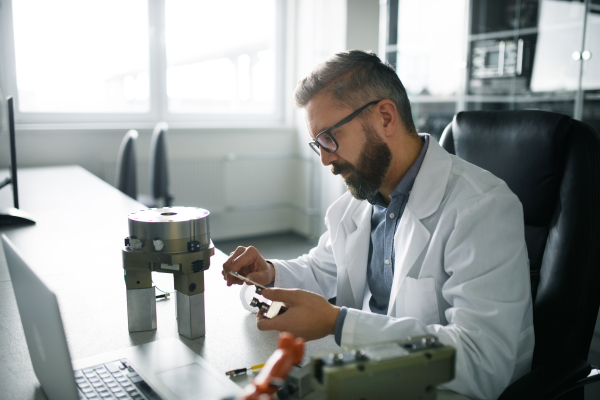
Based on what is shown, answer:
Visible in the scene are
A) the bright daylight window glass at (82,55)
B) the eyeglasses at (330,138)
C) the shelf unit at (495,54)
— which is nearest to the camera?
the eyeglasses at (330,138)

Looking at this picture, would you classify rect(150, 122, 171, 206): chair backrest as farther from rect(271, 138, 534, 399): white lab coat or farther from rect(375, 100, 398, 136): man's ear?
rect(375, 100, 398, 136): man's ear

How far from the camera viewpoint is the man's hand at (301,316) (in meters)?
0.89

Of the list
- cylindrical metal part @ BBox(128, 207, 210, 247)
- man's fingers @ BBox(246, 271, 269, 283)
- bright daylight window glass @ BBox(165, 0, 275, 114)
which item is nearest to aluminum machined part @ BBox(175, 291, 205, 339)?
cylindrical metal part @ BBox(128, 207, 210, 247)

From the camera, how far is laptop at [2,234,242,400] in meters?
0.66

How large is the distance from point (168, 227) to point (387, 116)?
24.2 inches

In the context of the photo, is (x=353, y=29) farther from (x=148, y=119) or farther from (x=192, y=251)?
(x=192, y=251)

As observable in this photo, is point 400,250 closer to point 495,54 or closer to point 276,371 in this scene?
point 276,371

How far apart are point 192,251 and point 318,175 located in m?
3.40

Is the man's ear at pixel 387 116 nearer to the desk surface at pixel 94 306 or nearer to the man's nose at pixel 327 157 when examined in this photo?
the man's nose at pixel 327 157

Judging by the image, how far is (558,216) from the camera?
113cm

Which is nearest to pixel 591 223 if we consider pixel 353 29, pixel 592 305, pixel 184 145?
pixel 592 305

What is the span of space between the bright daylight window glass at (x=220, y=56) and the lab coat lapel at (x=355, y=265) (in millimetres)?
3234

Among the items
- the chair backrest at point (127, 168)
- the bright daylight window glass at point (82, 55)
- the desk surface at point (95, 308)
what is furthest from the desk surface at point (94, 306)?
the bright daylight window glass at point (82, 55)

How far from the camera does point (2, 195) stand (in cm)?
238
